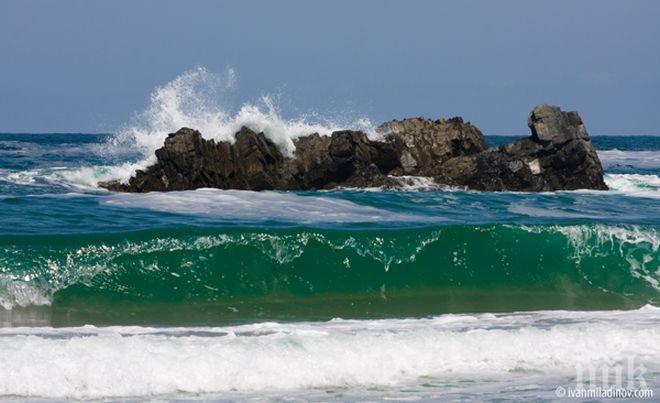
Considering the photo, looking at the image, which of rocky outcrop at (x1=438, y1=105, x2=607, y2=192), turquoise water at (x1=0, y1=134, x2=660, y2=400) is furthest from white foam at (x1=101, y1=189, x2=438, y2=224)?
rocky outcrop at (x1=438, y1=105, x2=607, y2=192)

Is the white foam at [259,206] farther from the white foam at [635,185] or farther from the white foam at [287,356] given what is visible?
the white foam at [635,185]

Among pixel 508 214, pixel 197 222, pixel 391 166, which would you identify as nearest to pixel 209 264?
pixel 197 222

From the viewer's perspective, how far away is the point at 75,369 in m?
9.66

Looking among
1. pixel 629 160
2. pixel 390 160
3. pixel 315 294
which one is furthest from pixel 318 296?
pixel 629 160

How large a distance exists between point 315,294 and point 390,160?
12.3 meters

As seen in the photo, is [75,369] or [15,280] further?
[15,280]

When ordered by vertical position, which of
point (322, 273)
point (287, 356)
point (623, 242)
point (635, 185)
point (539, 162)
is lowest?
point (287, 356)

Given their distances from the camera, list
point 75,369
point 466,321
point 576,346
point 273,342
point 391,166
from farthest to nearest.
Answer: point 391,166 → point 466,321 → point 576,346 → point 273,342 → point 75,369

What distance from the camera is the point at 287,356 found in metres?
10.4

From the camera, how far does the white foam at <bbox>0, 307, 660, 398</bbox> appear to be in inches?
380

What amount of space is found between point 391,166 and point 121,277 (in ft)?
43.8

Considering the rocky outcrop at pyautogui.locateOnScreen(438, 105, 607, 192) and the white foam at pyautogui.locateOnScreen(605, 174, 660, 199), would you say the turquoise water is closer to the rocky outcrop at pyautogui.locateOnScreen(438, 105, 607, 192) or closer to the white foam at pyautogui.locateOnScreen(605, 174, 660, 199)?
the rocky outcrop at pyautogui.locateOnScreen(438, 105, 607, 192)

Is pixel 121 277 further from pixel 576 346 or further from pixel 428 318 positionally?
pixel 576 346

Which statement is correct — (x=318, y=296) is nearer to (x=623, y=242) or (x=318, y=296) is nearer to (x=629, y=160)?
(x=623, y=242)
